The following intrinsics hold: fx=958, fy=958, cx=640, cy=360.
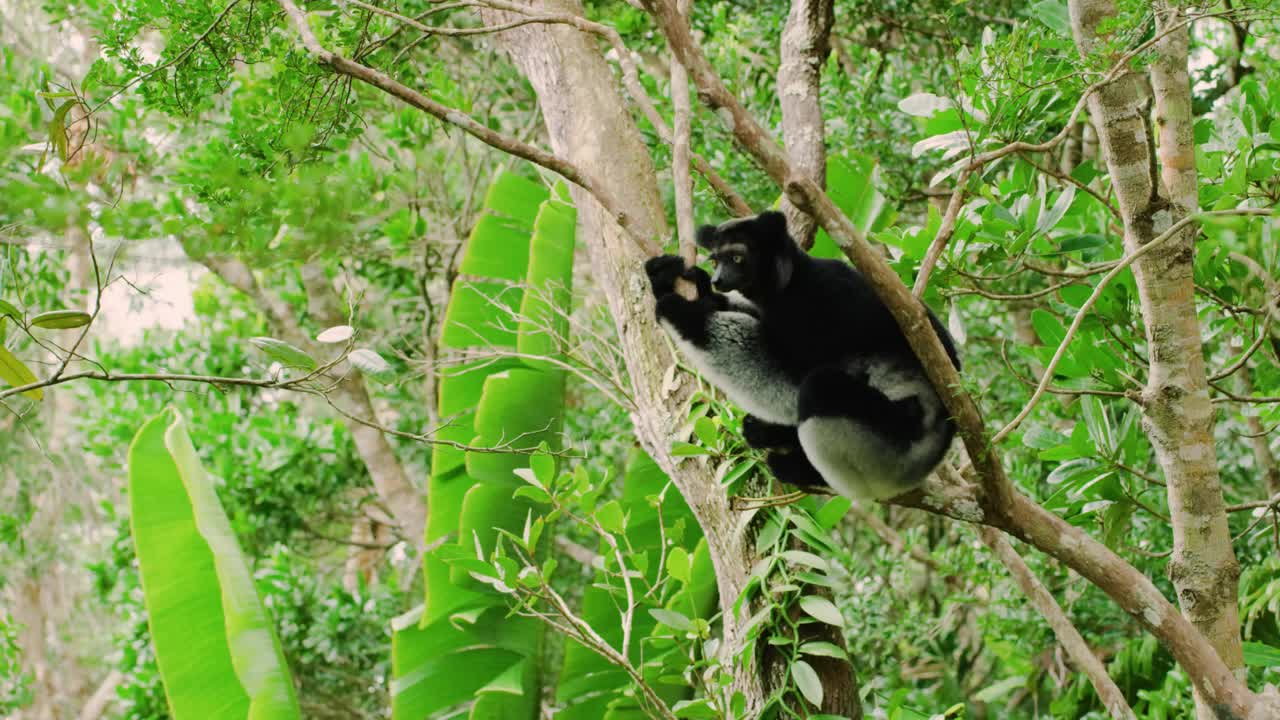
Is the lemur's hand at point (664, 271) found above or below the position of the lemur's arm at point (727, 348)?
above

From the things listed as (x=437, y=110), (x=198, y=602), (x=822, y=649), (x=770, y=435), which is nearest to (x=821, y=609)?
(x=822, y=649)

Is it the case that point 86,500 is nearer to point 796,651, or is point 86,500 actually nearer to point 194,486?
point 194,486

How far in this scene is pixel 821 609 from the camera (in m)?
3.19

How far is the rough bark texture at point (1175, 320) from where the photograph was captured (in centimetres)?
283

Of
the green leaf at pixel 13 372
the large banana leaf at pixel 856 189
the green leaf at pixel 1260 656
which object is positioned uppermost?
the large banana leaf at pixel 856 189

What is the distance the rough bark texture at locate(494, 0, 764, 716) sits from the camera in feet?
11.4

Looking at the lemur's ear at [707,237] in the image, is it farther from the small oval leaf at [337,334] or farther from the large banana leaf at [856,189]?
the small oval leaf at [337,334]

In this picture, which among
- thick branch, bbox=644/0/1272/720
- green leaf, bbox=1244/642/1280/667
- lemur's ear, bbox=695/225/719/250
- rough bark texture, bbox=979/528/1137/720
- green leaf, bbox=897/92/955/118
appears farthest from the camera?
rough bark texture, bbox=979/528/1137/720

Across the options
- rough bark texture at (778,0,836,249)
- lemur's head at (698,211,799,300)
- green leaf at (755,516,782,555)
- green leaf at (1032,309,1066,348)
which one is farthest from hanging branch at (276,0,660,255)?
green leaf at (1032,309,1066,348)

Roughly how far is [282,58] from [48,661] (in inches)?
485

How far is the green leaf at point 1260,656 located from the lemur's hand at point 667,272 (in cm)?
225

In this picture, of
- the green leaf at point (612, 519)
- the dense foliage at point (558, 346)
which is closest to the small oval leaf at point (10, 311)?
the dense foliage at point (558, 346)

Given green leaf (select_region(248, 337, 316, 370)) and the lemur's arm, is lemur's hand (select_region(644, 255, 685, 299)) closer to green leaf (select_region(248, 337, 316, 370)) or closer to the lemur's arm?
the lemur's arm

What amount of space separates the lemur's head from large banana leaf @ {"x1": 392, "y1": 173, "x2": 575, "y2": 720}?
143 cm
